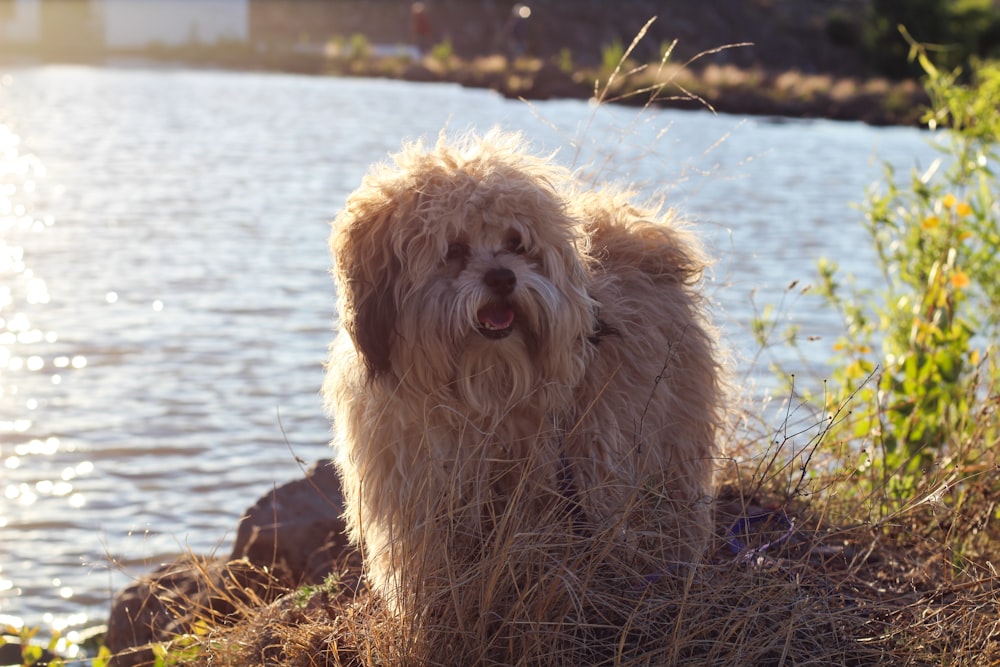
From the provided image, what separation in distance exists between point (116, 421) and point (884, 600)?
17.0 ft

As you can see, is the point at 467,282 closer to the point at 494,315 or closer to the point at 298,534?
the point at 494,315

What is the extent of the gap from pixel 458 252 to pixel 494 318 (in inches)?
9.0

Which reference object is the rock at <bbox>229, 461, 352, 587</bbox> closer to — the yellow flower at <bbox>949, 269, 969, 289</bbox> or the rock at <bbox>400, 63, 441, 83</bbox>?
the yellow flower at <bbox>949, 269, 969, 289</bbox>

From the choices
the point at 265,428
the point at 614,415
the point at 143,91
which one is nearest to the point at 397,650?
the point at 614,415

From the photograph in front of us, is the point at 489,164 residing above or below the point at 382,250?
above

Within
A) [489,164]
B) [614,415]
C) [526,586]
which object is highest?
[489,164]

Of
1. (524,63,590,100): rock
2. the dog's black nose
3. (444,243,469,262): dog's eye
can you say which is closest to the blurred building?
(524,63,590,100): rock

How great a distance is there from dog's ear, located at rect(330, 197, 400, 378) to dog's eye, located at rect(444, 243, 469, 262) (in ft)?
0.45

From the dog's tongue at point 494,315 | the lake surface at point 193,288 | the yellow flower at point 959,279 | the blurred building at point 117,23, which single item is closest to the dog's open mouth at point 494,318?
the dog's tongue at point 494,315

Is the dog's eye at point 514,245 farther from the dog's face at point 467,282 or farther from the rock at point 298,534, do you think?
the rock at point 298,534

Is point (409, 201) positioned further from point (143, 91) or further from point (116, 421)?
point (143, 91)

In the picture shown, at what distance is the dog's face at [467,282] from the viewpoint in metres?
2.86

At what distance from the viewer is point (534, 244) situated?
299 cm

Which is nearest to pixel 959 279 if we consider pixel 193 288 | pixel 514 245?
pixel 514 245
